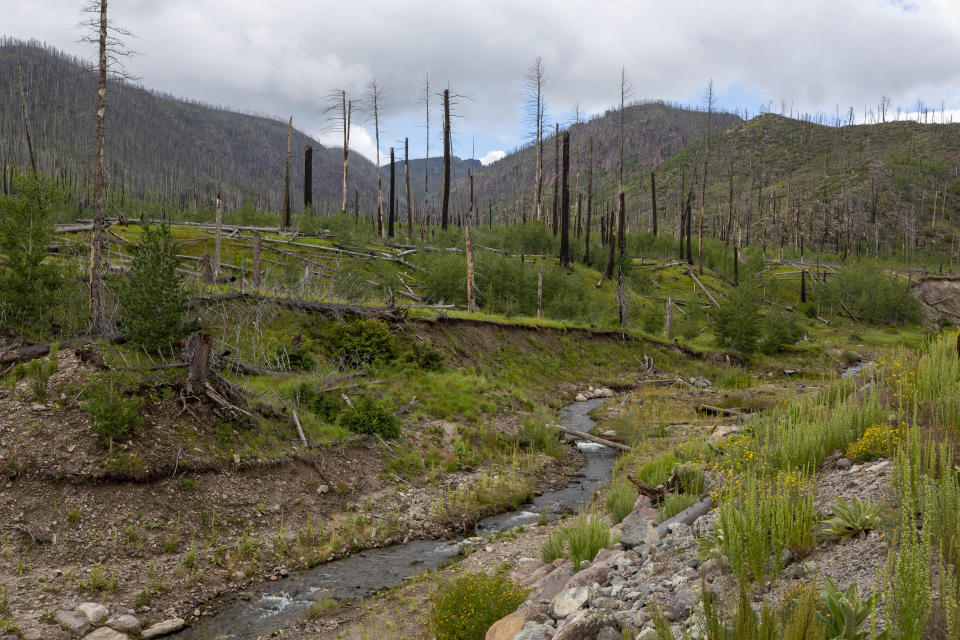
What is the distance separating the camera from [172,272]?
12.4 metres

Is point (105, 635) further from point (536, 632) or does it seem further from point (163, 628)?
point (536, 632)

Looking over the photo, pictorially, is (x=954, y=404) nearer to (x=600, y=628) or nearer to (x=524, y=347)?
(x=600, y=628)

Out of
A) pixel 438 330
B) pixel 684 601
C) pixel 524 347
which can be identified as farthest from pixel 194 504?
pixel 524 347

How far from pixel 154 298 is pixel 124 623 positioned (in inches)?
280

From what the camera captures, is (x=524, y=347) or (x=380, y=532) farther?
(x=524, y=347)

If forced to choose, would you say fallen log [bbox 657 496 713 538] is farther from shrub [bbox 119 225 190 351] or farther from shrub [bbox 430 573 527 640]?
shrub [bbox 119 225 190 351]

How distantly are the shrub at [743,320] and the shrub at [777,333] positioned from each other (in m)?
2.58

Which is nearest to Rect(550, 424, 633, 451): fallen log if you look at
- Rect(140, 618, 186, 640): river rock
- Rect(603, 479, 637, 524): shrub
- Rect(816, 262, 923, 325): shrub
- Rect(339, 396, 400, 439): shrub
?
Rect(339, 396, 400, 439): shrub

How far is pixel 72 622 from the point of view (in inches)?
299

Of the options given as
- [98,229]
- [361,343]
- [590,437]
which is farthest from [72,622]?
[590,437]

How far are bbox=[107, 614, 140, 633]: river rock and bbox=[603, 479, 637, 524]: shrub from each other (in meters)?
8.00

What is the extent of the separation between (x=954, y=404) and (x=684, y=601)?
187 inches

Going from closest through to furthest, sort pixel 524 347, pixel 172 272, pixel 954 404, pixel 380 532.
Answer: pixel 954 404 < pixel 380 532 < pixel 172 272 < pixel 524 347

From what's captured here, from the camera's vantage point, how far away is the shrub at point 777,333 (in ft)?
125
